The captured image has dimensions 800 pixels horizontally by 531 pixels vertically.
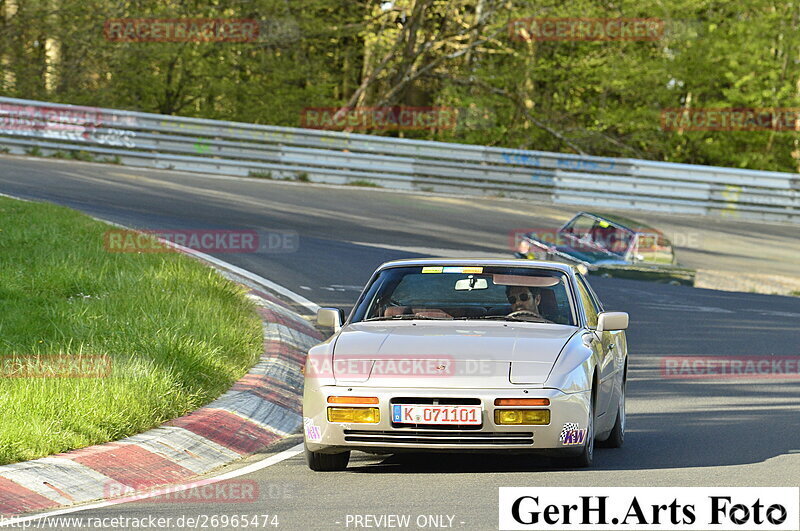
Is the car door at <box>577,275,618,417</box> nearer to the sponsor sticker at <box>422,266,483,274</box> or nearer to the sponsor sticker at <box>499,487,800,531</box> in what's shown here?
the sponsor sticker at <box>422,266,483,274</box>

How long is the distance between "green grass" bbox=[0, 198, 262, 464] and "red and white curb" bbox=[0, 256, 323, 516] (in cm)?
16

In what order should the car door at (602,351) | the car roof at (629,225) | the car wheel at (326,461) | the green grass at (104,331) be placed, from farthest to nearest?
the car roof at (629,225)
the car door at (602,351)
the green grass at (104,331)
the car wheel at (326,461)

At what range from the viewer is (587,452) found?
296 inches

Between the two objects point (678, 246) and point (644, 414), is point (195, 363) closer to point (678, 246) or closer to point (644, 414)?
point (644, 414)

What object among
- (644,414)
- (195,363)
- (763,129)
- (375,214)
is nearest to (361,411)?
(195,363)

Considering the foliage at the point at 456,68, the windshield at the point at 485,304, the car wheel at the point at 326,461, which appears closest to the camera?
the car wheel at the point at 326,461

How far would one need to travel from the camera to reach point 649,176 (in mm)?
28953

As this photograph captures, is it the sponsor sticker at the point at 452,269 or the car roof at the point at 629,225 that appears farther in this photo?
the car roof at the point at 629,225

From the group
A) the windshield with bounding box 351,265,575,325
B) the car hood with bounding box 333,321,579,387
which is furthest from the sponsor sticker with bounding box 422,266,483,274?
the car hood with bounding box 333,321,579,387

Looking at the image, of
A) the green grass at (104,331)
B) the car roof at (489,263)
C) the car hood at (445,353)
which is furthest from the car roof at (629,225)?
the car hood at (445,353)

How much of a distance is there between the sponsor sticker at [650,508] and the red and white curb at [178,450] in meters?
2.00

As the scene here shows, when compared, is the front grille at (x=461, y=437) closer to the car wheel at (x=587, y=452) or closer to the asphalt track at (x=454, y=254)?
the asphalt track at (x=454, y=254)

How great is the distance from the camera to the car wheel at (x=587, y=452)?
744 centimetres

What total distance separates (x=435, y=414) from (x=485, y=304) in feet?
6.10
